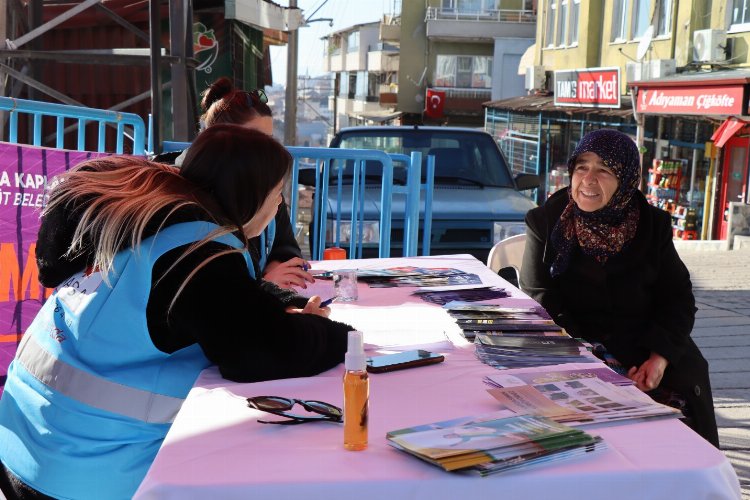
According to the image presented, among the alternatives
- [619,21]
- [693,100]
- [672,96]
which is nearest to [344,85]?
[619,21]

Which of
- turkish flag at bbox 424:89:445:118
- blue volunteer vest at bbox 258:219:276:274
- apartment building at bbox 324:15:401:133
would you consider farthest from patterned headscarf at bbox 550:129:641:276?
apartment building at bbox 324:15:401:133

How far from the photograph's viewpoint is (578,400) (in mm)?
2266

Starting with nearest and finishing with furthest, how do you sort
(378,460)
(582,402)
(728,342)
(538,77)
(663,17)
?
1. (378,460)
2. (582,402)
3. (728,342)
4. (663,17)
5. (538,77)

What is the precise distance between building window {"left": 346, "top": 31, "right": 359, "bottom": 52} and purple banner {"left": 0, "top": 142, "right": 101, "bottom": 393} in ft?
224

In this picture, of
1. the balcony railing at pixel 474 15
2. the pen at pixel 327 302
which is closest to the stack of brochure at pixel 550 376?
the pen at pixel 327 302

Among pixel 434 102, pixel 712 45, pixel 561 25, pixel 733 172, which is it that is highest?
pixel 561 25

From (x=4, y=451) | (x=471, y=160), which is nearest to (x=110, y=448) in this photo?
(x=4, y=451)

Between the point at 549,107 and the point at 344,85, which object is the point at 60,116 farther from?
the point at 344,85

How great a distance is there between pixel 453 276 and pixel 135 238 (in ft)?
6.73

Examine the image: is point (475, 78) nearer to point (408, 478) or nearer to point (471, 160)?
point (471, 160)

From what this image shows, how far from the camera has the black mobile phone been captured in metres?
2.54

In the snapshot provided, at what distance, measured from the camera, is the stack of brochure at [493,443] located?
1.85 m

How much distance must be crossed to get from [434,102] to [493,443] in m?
45.8

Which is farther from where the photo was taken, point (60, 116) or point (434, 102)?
point (434, 102)
